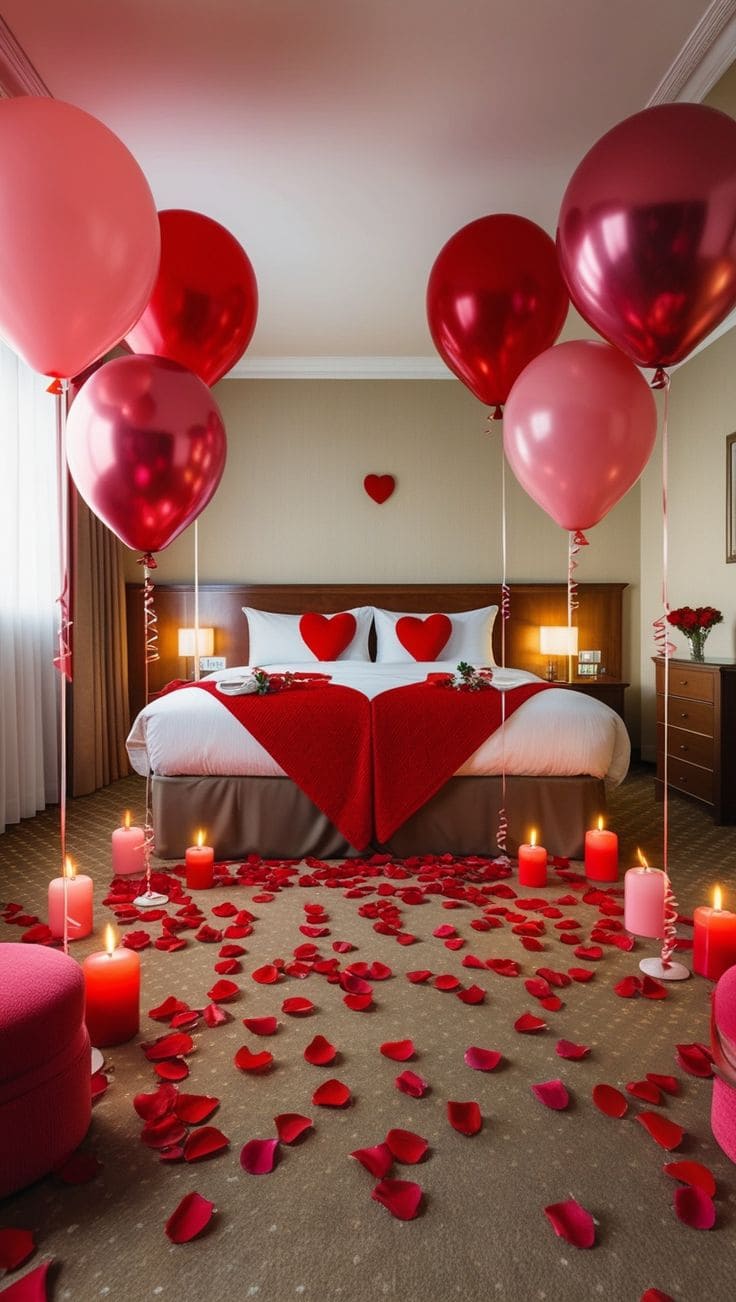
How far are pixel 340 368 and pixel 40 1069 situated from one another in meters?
5.14

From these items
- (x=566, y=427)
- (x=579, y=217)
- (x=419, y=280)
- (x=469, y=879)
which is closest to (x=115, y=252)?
(x=579, y=217)

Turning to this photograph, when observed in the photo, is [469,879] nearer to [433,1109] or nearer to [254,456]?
[433,1109]

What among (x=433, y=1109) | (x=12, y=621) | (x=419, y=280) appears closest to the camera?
(x=433, y=1109)

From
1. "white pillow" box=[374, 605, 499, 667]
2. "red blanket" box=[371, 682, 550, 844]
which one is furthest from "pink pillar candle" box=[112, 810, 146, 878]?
"white pillow" box=[374, 605, 499, 667]

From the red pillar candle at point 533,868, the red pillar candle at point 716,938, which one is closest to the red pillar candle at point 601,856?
the red pillar candle at point 533,868

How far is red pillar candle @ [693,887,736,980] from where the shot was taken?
200 cm

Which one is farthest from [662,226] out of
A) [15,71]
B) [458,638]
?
[458,638]

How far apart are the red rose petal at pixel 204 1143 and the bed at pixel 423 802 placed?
67.6 inches

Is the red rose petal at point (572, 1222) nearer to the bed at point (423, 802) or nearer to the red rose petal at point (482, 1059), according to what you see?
the red rose petal at point (482, 1059)

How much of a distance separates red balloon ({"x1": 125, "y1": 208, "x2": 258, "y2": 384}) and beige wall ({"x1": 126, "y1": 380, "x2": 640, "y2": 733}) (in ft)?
10.3

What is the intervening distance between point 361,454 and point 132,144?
2.76 m

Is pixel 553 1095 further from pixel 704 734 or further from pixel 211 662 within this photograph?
pixel 211 662

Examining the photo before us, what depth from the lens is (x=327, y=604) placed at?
221 inches

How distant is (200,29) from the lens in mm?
2557
